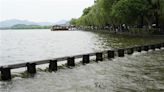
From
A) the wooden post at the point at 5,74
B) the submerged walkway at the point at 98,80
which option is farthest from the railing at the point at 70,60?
the submerged walkway at the point at 98,80

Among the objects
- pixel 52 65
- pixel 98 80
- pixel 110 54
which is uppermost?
pixel 52 65

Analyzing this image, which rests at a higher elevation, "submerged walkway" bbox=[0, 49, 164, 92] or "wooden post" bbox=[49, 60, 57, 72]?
"wooden post" bbox=[49, 60, 57, 72]

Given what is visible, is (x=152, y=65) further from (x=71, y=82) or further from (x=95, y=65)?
(x=71, y=82)

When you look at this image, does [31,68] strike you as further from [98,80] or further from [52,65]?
[98,80]

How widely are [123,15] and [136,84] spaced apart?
5443 centimetres

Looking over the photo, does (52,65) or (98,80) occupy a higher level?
(52,65)

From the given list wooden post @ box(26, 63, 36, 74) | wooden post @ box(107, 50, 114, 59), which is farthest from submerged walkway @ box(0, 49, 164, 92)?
wooden post @ box(107, 50, 114, 59)

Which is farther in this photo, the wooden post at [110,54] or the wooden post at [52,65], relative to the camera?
the wooden post at [110,54]

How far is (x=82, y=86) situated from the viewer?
1741 cm

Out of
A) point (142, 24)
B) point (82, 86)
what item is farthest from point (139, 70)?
point (142, 24)

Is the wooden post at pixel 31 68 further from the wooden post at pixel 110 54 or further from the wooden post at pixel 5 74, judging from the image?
the wooden post at pixel 110 54

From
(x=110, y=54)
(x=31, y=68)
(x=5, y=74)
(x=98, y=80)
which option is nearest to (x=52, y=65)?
(x=31, y=68)

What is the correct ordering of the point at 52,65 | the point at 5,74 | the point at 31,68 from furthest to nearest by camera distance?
the point at 52,65, the point at 31,68, the point at 5,74

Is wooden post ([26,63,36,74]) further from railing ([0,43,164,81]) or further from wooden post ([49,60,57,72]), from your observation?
wooden post ([49,60,57,72])
